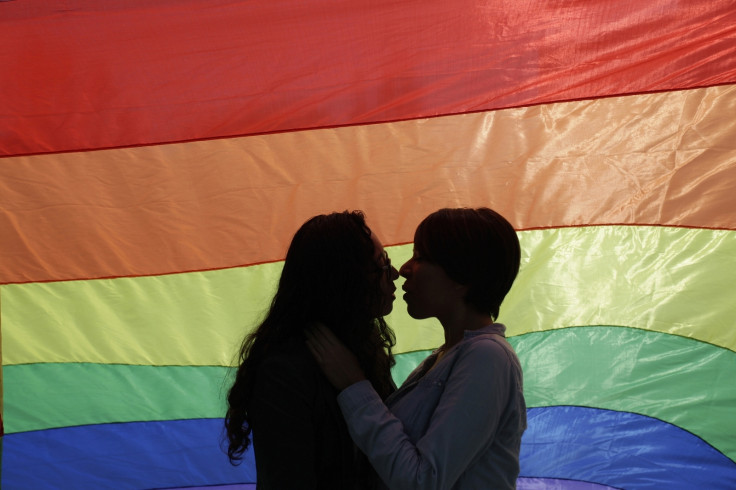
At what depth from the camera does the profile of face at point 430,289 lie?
1689 mm

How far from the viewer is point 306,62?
2660 millimetres

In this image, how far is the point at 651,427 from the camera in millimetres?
2648

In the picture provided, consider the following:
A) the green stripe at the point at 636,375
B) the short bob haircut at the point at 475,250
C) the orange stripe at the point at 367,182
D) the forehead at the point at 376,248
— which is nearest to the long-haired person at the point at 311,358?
the forehead at the point at 376,248

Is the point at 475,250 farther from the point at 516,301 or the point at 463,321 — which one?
the point at 516,301

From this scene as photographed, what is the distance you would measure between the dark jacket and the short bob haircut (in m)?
0.35

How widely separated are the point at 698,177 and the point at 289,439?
175 centimetres

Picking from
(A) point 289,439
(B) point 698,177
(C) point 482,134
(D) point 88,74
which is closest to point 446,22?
(C) point 482,134

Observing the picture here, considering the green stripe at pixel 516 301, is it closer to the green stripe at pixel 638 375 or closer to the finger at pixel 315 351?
the green stripe at pixel 638 375

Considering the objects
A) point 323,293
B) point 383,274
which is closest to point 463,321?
point 383,274

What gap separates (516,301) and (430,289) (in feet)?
3.44

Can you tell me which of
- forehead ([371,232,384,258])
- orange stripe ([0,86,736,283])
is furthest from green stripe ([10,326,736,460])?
forehead ([371,232,384,258])

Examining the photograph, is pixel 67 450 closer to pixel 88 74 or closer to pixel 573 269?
pixel 88 74

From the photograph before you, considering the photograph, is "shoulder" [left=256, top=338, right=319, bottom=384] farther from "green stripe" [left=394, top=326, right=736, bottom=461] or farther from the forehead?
"green stripe" [left=394, top=326, right=736, bottom=461]

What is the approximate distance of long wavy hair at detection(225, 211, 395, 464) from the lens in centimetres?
161
